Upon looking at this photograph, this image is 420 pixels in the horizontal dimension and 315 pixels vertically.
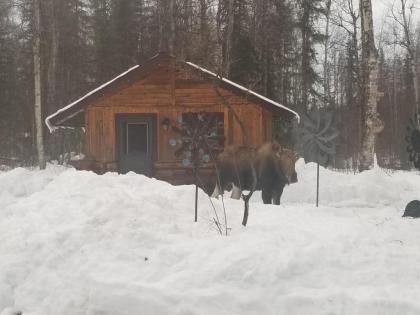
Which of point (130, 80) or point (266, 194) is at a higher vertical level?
point (130, 80)

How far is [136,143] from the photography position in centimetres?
1511

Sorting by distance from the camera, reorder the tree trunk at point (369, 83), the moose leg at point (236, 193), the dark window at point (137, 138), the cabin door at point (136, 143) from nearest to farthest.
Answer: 1. the moose leg at point (236, 193)
2. the tree trunk at point (369, 83)
3. the cabin door at point (136, 143)
4. the dark window at point (137, 138)

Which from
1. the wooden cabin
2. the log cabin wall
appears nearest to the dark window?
the wooden cabin

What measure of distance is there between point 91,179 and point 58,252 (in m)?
2.56

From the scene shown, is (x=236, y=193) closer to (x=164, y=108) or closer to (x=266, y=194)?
(x=266, y=194)

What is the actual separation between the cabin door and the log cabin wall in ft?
0.71

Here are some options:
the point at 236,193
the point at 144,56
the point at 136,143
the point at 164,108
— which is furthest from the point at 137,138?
the point at 144,56

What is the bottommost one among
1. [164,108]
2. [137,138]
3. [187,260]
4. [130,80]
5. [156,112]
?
[187,260]

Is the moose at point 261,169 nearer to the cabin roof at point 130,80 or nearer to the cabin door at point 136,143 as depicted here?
the cabin roof at point 130,80

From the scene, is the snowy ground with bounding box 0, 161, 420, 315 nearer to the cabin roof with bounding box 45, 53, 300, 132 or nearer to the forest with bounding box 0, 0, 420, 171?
the cabin roof with bounding box 45, 53, 300, 132

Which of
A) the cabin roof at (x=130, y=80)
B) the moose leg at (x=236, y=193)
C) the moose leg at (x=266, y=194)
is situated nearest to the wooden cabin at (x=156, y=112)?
the cabin roof at (x=130, y=80)

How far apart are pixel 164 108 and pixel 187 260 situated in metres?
9.87

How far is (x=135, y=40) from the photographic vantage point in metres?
29.8

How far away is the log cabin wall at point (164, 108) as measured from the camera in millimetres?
14500
